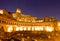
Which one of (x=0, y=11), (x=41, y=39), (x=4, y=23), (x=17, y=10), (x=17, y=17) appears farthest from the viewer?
(x=17, y=10)

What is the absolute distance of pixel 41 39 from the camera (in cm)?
4975

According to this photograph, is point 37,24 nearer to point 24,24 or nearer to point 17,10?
point 24,24

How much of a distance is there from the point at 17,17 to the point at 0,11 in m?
15.3

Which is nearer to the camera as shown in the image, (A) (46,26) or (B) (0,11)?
(A) (46,26)

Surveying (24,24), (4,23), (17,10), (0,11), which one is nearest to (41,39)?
(4,23)

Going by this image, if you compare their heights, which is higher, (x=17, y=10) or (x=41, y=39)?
(x=17, y=10)

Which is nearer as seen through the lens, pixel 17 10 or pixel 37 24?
pixel 37 24

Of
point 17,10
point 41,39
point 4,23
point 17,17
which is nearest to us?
point 41,39

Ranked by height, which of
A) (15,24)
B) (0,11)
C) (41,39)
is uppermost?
(0,11)

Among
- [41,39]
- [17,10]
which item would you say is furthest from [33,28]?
[17,10]

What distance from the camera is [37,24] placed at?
83312 millimetres

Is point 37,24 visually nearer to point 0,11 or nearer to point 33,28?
→ point 33,28

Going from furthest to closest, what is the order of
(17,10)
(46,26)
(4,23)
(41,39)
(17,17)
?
(17,10)
(17,17)
(46,26)
(4,23)
(41,39)

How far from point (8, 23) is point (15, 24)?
15.8 feet
